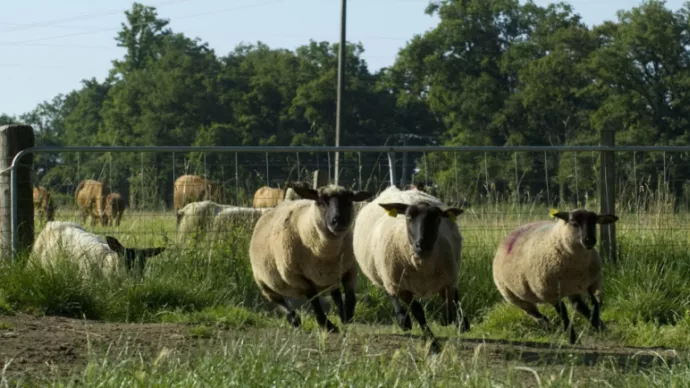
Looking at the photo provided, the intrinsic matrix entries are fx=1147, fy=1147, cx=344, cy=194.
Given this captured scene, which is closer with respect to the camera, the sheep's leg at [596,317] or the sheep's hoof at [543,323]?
the sheep's leg at [596,317]

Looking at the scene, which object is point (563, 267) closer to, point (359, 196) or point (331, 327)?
point (359, 196)

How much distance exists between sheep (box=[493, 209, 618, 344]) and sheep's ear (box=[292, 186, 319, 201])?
2.04 meters

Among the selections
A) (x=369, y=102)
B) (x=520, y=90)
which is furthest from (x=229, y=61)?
(x=520, y=90)

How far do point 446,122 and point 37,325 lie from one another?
54448 millimetres

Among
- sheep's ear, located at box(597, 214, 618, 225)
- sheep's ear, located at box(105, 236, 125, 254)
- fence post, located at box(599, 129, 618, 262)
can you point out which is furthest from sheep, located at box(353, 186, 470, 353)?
sheep's ear, located at box(105, 236, 125, 254)

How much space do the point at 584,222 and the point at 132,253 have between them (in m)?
4.47

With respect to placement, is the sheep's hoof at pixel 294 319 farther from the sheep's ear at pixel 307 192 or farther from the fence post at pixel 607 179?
the fence post at pixel 607 179

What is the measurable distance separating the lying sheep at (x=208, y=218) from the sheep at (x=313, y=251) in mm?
1359

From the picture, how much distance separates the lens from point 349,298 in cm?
968

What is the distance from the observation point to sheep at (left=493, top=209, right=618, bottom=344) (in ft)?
32.1

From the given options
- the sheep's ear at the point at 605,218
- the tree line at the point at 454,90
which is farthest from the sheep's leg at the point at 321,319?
the tree line at the point at 454,90

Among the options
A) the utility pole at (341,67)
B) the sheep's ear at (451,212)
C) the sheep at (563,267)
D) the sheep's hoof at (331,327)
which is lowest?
the sheep's hoof at (331,327)

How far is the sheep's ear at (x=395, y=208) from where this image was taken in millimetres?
9281

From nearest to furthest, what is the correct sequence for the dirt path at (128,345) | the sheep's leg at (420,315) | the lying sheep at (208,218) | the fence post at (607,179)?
the dirt path at (128,345)
the sheep's leg at (420,315)
the lying sheep at (208,218)
the fence post at (607,179)
